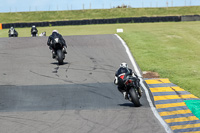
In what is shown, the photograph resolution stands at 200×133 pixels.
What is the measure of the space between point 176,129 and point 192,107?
114 inches

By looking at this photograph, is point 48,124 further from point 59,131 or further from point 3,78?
point 3,78

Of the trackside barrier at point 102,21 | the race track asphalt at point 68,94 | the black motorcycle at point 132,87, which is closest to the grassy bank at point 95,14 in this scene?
the trackside barrier at point 102,21

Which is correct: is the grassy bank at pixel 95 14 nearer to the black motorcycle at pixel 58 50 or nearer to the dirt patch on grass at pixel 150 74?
the black motorcycle at pixel 58 50

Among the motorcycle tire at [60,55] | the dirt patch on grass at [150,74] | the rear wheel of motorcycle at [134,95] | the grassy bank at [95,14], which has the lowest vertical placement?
the dirt patch on grass at [150,74]

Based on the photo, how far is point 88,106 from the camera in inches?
485

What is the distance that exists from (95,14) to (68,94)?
63.1m

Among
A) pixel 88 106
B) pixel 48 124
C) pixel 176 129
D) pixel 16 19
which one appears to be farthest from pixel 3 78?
pixel 16 19

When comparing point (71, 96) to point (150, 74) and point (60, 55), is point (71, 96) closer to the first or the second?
point (150, 74)

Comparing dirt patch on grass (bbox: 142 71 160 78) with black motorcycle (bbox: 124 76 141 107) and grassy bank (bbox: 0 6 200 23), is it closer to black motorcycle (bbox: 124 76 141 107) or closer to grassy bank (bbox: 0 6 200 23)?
black motorcycle (bbox: 124 76 141 107)

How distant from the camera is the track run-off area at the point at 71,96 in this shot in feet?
32.9

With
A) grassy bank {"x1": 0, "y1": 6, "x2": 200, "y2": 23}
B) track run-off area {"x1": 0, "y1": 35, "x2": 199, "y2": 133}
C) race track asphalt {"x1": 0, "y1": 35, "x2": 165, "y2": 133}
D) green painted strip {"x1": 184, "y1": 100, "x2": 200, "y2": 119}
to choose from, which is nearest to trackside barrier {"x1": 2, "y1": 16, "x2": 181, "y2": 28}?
grassy bank {"x1": 0, "y1": 6, "x2": 200, "y2": 23}

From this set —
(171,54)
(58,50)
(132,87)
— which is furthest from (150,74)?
(132,87)

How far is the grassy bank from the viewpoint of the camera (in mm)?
73875

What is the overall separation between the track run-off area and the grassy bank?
5058cm
